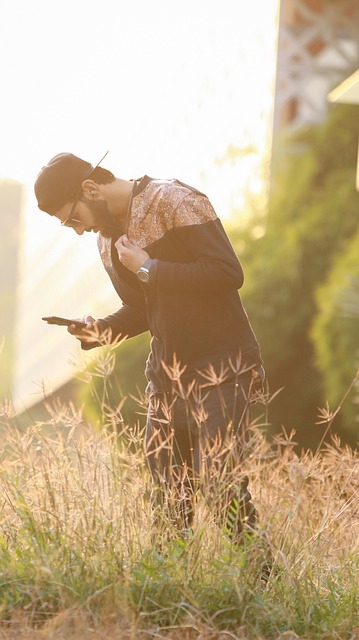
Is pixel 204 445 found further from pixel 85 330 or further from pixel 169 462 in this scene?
pixel 85 330

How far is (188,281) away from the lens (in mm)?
4035

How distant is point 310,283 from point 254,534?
25.8 feet

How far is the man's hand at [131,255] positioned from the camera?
13.3ft

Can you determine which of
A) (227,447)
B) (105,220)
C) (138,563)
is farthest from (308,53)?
(138,563)

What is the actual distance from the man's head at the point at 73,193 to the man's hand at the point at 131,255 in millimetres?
147

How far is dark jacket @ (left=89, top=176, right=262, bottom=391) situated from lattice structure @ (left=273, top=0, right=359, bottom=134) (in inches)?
478

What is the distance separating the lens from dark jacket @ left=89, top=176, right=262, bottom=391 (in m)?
4.06

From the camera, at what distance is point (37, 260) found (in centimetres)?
2161

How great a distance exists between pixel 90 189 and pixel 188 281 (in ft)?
1.55

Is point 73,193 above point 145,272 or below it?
above

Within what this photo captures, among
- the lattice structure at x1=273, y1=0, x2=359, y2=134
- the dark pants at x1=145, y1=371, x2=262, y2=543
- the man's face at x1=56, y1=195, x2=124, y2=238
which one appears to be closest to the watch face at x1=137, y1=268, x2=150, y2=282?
the man's face at x1=56, y1=195, x2=124, y2=238

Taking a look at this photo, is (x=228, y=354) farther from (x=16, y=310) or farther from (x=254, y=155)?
(x=16, y=310)

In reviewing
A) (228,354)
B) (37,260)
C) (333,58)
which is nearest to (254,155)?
(333,58)

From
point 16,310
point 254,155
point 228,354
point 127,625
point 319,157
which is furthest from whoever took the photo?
point 16,310
